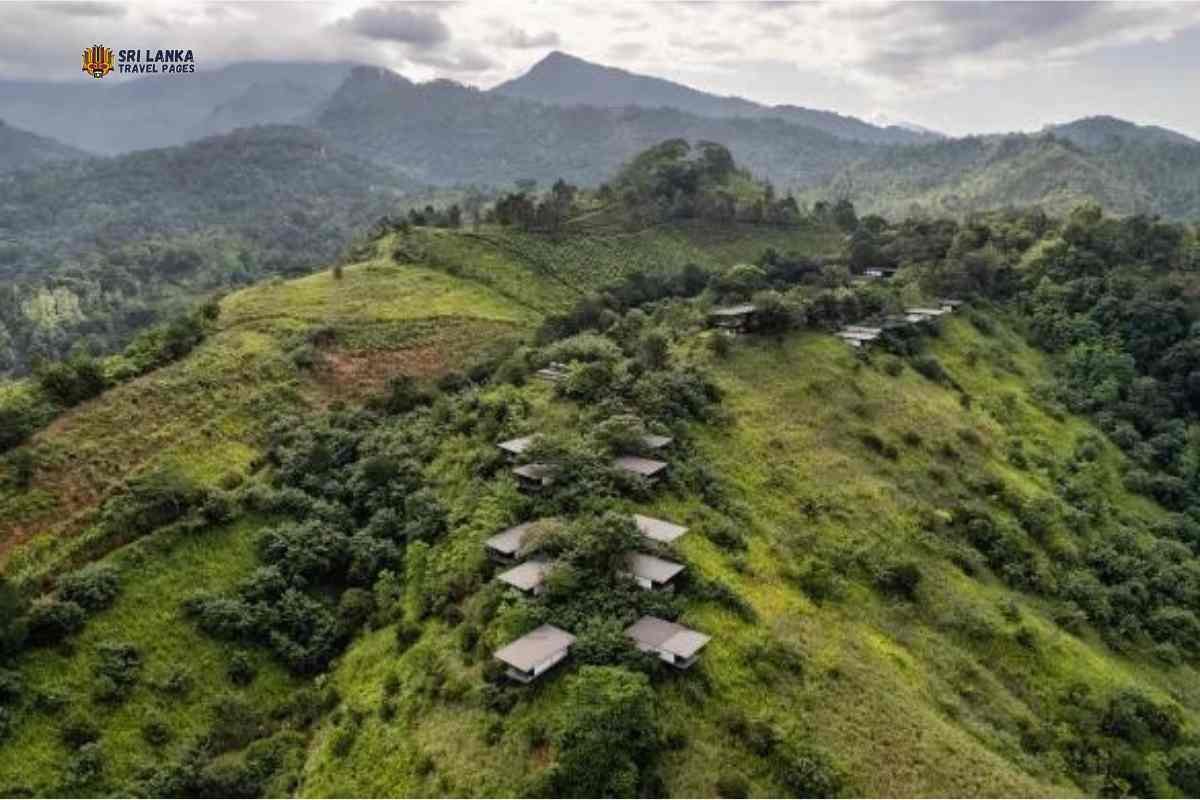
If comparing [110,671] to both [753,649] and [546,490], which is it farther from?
[753,649]

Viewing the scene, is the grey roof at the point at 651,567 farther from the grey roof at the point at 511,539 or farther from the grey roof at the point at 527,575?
the grey roof at the point at 511,539

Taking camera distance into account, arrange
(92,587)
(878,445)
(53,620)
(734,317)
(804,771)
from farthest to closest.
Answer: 1. (734,317)
2. (878,445)
3. (92,587)
4. (53,620)
5. (804,771)

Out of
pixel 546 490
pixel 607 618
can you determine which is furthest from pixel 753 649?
pixel 546 490

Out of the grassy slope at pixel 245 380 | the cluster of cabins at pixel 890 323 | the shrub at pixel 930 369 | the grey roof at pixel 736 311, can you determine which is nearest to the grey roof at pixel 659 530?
the grassy slope at pixel 245 380

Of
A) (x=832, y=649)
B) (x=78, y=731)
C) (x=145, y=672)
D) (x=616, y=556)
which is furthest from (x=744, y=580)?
(x=78, y=731)

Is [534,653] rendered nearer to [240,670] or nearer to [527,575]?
[527,575]
